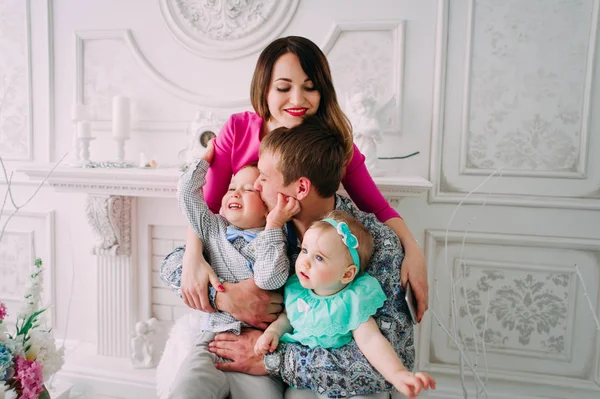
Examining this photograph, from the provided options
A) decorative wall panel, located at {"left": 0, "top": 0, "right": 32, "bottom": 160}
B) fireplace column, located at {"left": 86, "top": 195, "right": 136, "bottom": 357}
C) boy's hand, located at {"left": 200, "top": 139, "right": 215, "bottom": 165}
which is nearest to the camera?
boy's hand, located at {"left": 200, "top": 139, "right": 215, "bottom": 165}

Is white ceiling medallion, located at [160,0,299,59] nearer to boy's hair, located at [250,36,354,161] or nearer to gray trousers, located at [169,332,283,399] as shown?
boy's hair, located at [250,36,354,161]

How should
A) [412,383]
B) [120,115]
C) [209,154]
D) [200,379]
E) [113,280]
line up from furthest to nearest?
[113,280], [120,115], [209,154], [200,379], [412,383]

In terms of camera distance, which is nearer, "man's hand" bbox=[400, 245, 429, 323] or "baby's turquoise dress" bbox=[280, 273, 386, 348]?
"baby's turquoise dress" bbox=[280, 273, 386, 348]

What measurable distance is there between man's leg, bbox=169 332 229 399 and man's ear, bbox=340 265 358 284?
39 cm

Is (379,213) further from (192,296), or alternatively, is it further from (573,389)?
(573,389)

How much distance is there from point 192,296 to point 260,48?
48.9 inches

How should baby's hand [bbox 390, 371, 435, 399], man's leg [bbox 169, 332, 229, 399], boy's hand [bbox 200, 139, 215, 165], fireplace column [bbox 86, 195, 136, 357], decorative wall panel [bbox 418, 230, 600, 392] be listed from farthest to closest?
1. fireplace column [bbox 86, 195, 136, 357]
2. decorative wall panel [bbox 418, 230, 600, 392]
3. boy's hand [bbox 200, 139, 215, 165]
4. man's leg [bbox 169, 332, 229, 399]
5. baby's hand [bbox 390, 371, 435, 399]

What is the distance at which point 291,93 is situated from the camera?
134 cm

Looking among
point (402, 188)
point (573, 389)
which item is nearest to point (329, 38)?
point (402, 188)

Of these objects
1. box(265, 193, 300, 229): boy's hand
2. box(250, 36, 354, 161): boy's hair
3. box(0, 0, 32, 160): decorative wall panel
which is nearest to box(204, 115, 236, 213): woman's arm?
box(250, 36, 354, 161): boy's hair

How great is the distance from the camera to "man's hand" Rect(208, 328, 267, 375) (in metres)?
1.20

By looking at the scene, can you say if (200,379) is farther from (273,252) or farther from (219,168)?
(219,168)

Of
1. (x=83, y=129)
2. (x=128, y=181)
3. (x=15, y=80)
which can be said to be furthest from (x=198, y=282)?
(x=15, y=80)

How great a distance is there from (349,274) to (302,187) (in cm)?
27
